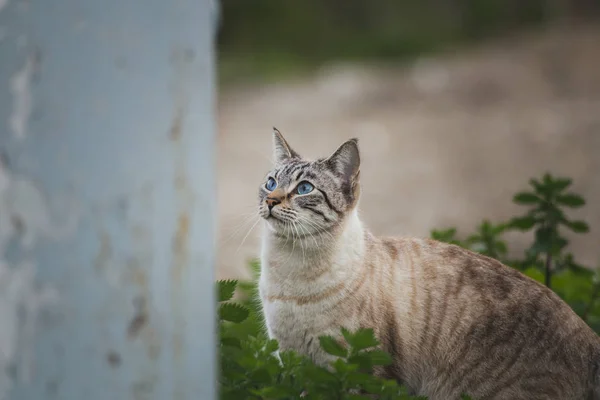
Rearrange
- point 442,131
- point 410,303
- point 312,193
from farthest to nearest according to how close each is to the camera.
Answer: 1. point 442,131
2. point 312,193
3. point 410,303

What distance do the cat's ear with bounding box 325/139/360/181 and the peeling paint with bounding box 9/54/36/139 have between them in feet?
6.53

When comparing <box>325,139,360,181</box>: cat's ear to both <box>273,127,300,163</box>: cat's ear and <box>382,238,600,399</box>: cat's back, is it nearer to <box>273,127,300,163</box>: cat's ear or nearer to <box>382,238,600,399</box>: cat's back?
<box>273,127,300,163</box>: cat's ear

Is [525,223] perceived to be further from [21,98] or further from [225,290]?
[21,98]

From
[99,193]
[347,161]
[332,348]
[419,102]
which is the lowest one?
[332,348]

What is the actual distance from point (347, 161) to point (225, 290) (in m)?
1.04

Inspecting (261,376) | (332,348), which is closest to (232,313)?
(261,376)

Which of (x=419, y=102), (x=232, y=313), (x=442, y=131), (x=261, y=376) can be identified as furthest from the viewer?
(x=419, y=102)

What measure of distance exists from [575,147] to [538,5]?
720cm

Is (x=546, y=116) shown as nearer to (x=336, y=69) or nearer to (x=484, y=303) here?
(x=336, y=69)

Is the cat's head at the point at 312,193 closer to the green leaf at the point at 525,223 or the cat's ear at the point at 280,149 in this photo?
the cat's ear at the point at 280,149

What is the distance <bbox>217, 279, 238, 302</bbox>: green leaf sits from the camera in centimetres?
247

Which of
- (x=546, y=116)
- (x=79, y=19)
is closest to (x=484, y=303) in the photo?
(x=79, y=19)

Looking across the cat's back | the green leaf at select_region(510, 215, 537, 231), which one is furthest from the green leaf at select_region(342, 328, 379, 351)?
the green leaf at select_region(510, 215, 537, 231)

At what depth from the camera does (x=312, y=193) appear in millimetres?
3299
